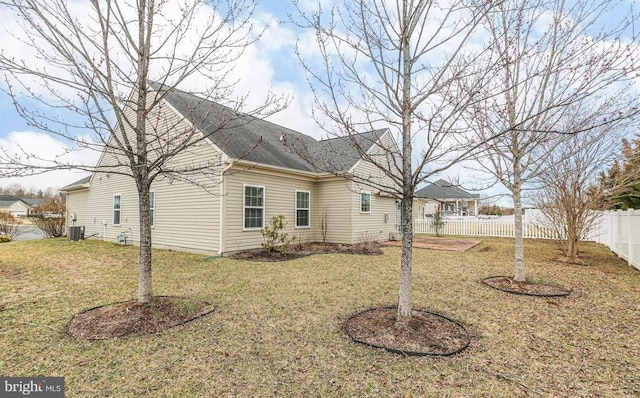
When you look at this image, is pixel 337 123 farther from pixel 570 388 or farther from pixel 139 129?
pixel 570 388

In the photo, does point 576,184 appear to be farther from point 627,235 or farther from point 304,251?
point 304,251

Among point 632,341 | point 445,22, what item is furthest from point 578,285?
point 445,22

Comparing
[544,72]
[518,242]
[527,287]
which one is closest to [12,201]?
[518,242]

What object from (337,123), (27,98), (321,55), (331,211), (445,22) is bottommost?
(331,211)

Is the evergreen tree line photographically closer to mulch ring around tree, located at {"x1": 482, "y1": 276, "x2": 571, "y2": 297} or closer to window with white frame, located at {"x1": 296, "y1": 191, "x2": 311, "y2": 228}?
mulch ring around tree, located at {"x1": 482, "y1": 276, "x2": 571, "y2": 297}

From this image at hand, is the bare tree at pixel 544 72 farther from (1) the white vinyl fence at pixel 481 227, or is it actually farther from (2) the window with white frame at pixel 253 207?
(1) the white vinyl fence at pixel 481 227

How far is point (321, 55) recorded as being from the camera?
3.88 meters

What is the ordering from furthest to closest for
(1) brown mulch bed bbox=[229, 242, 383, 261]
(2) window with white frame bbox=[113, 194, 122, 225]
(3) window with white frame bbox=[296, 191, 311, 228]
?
(2) window with white frame bbox=[113, 194, 122, 225] < (3) window with white frame bbox=[296, 191, 311, 228] < (1) brown mulch bed bbox=[229, 242, 383, 261]

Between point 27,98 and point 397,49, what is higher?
point 397,49

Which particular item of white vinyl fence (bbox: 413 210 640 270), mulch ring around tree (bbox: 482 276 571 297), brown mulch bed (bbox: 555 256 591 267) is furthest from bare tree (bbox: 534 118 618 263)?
mulch ring around tree (bbox: 482 276 571 297)

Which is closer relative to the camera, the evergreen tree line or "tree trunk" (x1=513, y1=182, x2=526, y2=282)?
"tree trunk" (x1=513, y1=182, x2=526, y2=282)

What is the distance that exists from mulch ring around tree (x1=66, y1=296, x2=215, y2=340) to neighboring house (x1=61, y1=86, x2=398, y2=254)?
4343 mm

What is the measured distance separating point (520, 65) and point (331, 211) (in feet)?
27.1

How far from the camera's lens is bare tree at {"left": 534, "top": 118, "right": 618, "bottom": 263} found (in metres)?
7.58
